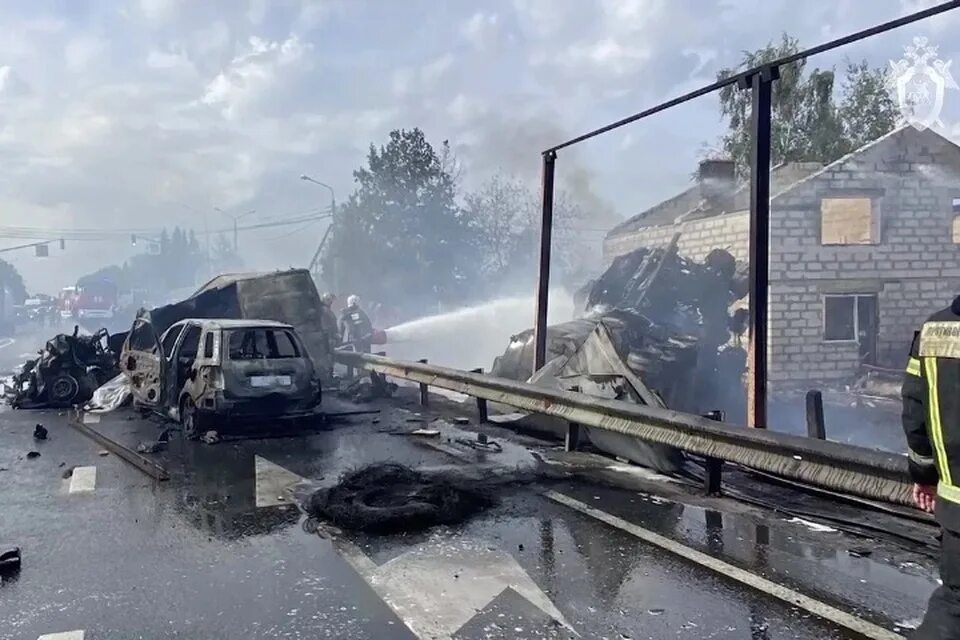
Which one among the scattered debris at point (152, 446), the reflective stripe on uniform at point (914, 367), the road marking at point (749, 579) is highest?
the reflective stripe on uniform at point (914, 367)

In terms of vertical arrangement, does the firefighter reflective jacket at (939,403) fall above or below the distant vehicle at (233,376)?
above

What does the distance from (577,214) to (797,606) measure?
48740 millimetres

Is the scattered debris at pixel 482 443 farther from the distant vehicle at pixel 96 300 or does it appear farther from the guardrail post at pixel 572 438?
the distant vehicle at pixel 96 300

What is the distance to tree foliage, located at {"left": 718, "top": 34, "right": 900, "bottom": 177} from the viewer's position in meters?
35.6

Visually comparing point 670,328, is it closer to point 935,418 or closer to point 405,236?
point 935,418

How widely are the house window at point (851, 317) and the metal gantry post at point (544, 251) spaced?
1306 cm

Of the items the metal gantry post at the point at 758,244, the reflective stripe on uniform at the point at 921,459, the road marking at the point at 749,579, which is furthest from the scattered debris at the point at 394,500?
the reflective stripe on uniform at the point at 921,459

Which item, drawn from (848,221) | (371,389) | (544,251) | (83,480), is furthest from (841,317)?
(83,480)

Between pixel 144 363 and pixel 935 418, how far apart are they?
11.7 metres

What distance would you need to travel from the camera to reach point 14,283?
206ft

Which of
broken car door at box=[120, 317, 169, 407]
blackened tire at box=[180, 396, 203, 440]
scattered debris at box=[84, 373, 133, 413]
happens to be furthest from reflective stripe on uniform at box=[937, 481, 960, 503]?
scattered debris at box=[84, 373, 133, 413]

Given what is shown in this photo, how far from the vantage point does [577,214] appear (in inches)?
2052

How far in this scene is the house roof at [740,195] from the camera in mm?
21881

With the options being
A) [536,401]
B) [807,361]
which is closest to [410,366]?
[536,401]
